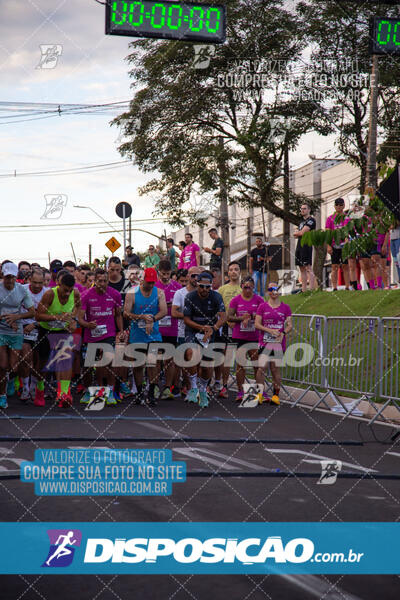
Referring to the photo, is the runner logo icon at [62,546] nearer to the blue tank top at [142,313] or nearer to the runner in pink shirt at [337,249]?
the blue tank top at [142,313]

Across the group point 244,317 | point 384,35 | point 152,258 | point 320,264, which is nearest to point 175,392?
point 244,317

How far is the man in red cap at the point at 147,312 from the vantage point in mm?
13719

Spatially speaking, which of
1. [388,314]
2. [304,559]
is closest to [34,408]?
[388,314]

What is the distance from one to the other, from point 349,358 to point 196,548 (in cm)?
845

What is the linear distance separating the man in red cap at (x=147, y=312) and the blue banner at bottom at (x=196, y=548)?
7.94m

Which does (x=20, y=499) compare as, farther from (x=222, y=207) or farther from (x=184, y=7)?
(x=222, y=207)

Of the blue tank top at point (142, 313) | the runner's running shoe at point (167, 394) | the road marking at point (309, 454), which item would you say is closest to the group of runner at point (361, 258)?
the runner's running shoe at point (167, 394)

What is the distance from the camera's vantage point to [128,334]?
14.7 metres

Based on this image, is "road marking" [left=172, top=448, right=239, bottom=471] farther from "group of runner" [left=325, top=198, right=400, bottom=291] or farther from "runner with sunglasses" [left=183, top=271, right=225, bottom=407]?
"group of runner" [left=325, top=198, right=400, bottom=291]

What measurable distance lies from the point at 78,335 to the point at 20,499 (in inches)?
338

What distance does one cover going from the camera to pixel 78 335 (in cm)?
1510

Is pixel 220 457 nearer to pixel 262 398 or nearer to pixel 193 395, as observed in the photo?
pixel 193 395

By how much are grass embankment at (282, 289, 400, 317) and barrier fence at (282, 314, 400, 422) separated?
278 cm

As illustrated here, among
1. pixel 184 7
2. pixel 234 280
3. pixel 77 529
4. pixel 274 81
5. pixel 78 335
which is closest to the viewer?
pixel 77 529
